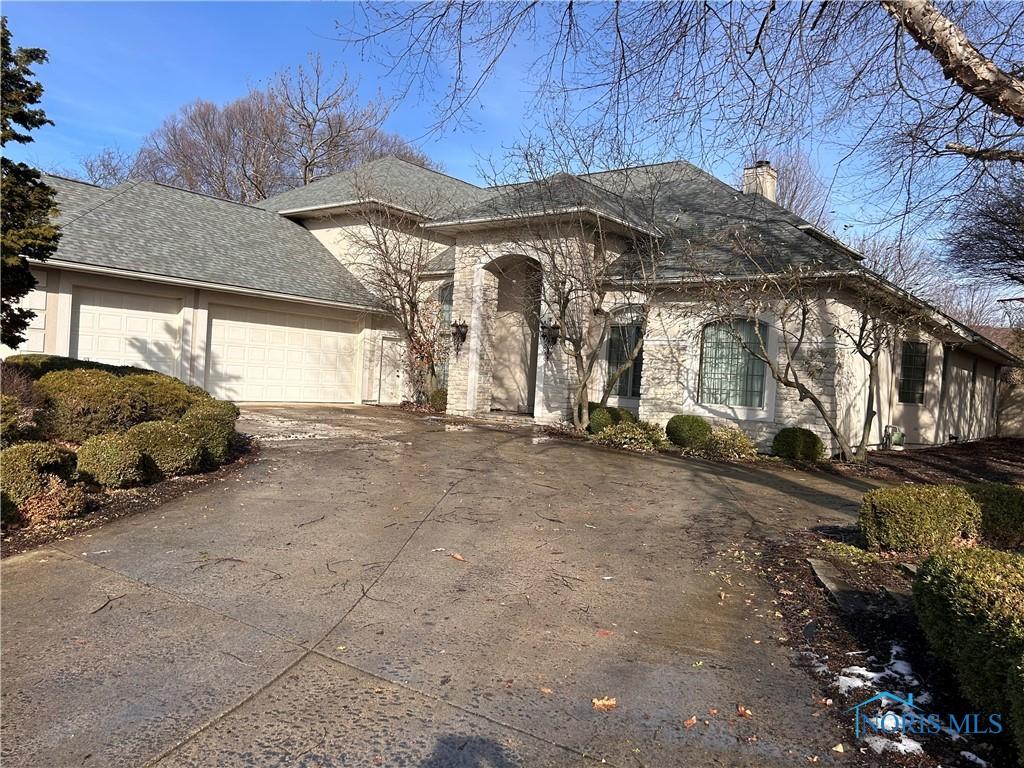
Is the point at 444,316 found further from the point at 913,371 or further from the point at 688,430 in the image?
the point at 913,371

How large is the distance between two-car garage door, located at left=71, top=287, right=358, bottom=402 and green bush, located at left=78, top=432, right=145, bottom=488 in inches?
307

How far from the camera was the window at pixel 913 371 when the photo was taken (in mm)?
16922

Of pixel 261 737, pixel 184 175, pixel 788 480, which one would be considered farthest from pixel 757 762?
pixel 184 175

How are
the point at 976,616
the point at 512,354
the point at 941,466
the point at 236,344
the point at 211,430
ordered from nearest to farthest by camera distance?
the point at 976,616 < the point at 211,430 < the point at 941,466 < the point at 236,344 < the point at 512,354

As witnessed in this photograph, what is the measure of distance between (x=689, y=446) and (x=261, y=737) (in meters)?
10.9

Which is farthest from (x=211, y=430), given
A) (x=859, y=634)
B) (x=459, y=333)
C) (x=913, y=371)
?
(x=913, y=371)

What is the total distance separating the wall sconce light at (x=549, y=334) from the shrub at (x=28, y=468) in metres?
10.2

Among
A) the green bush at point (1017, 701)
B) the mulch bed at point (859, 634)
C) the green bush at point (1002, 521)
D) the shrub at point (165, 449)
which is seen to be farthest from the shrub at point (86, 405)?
the green bush at point (1002, 521)

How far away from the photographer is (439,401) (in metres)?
17.8

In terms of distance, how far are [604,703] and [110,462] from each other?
5.90 meters

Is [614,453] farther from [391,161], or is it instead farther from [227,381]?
[391,161]

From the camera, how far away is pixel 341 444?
1108 centimetres

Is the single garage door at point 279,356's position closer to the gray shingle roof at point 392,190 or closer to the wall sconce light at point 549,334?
the gray shingle roof at point 392,190

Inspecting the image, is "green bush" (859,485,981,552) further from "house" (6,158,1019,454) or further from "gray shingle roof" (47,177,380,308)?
"gray shingle roof" (47,177,380,308)
